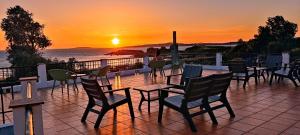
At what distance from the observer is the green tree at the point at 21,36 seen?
48.7 feet

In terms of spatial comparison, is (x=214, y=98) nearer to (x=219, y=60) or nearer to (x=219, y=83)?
(x=219, y=83)

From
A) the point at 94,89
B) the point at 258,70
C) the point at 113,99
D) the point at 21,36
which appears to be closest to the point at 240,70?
the point at 258,70

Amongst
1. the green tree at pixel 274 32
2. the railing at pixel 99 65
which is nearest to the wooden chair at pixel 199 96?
the railing at pixel 99 65

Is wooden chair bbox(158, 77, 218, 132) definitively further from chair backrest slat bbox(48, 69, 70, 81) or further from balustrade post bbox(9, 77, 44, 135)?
chair backrest slat bbox(48, 69, 70, 81)

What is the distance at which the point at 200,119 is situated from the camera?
418 centimetres

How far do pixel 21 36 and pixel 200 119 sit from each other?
1384cm

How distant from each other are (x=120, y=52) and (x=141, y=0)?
12.3 feet

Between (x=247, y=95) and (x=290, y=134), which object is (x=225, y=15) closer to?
(x=247, y=95)

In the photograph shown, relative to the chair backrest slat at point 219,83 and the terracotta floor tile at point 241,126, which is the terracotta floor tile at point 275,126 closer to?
the terracotta floor tile at point 241,126

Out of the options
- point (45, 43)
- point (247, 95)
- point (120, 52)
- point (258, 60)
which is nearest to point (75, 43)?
point (45, 43)

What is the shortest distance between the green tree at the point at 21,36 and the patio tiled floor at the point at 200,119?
1024 centimetres

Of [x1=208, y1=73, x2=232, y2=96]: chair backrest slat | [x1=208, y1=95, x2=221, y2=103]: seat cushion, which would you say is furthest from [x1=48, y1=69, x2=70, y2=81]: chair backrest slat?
[x1=208, y1=73, x2=232, y2=96]: chair backrest slat

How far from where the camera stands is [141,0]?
1084 cm

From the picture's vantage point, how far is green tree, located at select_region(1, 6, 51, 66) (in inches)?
584
